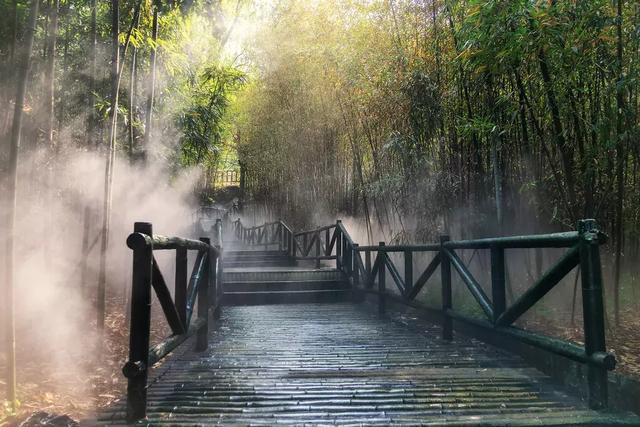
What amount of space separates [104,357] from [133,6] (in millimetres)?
3646

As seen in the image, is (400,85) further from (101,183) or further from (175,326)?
(101,183)

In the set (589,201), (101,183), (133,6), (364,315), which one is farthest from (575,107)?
(101,183)

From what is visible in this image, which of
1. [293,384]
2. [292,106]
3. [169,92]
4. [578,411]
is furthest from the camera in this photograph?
[292,106]

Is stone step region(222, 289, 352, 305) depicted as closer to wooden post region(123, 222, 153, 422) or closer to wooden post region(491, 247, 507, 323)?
wooden post region(491, 247, 507, 323)

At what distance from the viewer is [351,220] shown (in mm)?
8406

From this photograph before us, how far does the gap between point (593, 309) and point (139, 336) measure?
193cm

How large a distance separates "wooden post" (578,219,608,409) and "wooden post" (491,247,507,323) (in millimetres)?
725

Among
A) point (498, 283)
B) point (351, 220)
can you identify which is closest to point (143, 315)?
point (498, 283)

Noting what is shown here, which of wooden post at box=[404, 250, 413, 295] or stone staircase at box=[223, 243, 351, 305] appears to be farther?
stone staircase at box=[223, 243, 351, 305]

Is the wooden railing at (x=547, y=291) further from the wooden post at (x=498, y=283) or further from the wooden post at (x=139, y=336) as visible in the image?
the wooden post at (x=139, y=336)

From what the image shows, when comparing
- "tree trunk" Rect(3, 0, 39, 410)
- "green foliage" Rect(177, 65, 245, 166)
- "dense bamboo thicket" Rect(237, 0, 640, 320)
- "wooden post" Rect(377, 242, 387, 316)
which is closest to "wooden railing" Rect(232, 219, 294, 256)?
"dense bamboo thicket" Rect(237, 0, 640, 320)

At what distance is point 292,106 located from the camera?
9195 millimetres

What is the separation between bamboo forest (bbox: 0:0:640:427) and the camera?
2.27 metres

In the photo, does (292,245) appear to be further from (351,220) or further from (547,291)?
(547,291)
